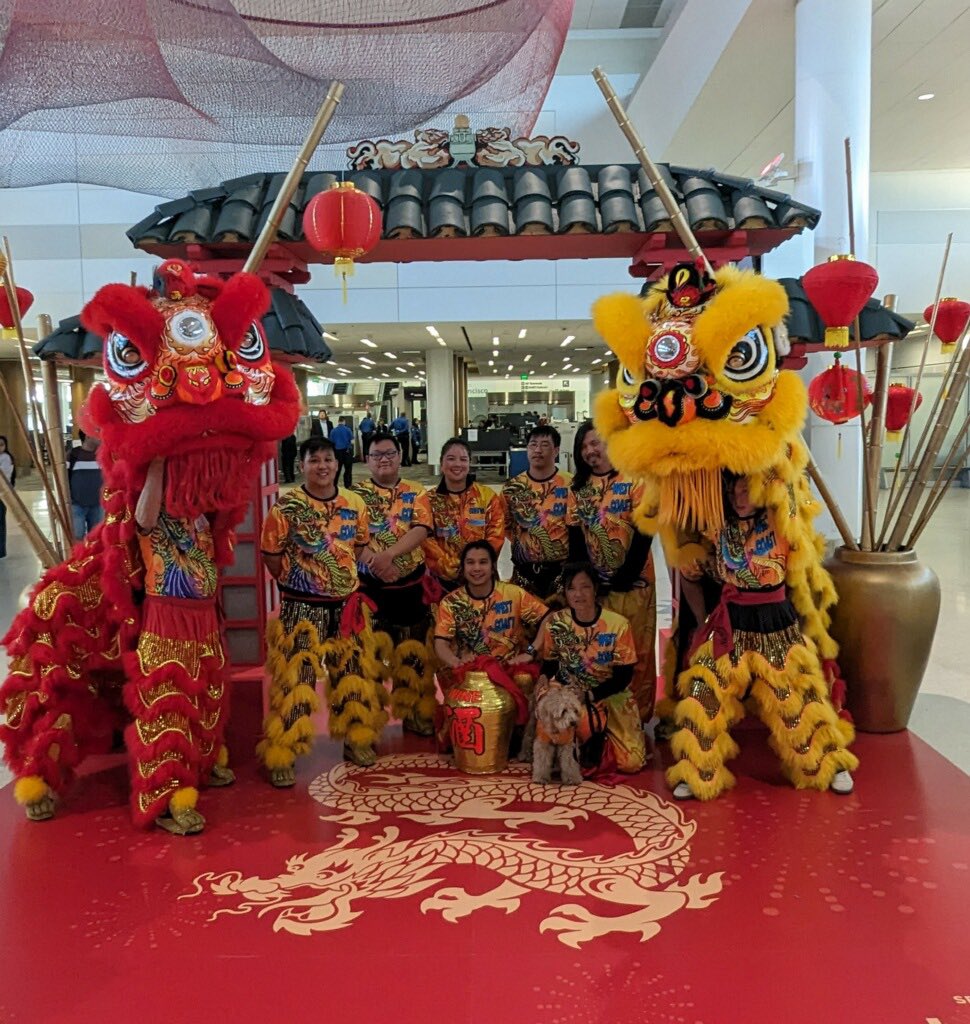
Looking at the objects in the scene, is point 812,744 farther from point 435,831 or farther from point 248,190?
point 248,190

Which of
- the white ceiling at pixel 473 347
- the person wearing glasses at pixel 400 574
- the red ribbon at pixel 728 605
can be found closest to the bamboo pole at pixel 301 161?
the person wearing glasses at pixel 400 574

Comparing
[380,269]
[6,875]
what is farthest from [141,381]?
[380,269]

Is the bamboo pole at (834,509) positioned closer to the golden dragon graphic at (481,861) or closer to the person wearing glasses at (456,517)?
the person wearing glasses at (456,517)

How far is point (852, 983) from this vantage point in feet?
6.00

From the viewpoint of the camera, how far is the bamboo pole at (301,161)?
191 cm

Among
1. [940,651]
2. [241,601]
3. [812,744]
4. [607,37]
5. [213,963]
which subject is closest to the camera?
[213,963]

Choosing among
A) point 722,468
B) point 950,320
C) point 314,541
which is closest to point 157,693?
point 314,541

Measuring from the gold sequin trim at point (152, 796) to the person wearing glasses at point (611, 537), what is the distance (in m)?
1.56

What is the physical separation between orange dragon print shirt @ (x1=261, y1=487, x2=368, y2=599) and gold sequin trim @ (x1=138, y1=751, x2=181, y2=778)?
0.68 m

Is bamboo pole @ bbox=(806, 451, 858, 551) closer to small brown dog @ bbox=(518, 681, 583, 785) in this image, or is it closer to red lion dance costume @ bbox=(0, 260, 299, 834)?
small brown dog @ bbox=(518, 681, 583, 785)

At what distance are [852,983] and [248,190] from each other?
3.32 meters

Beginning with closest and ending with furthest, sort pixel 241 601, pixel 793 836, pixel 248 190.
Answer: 1. pixel 793 836
2. pixel 248 190
3. pixel 241 601

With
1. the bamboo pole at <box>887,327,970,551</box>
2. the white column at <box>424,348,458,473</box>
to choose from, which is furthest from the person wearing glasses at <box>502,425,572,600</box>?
the white column at <box>424,348,458,473</box>

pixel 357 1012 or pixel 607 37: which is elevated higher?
pixel 607 37
